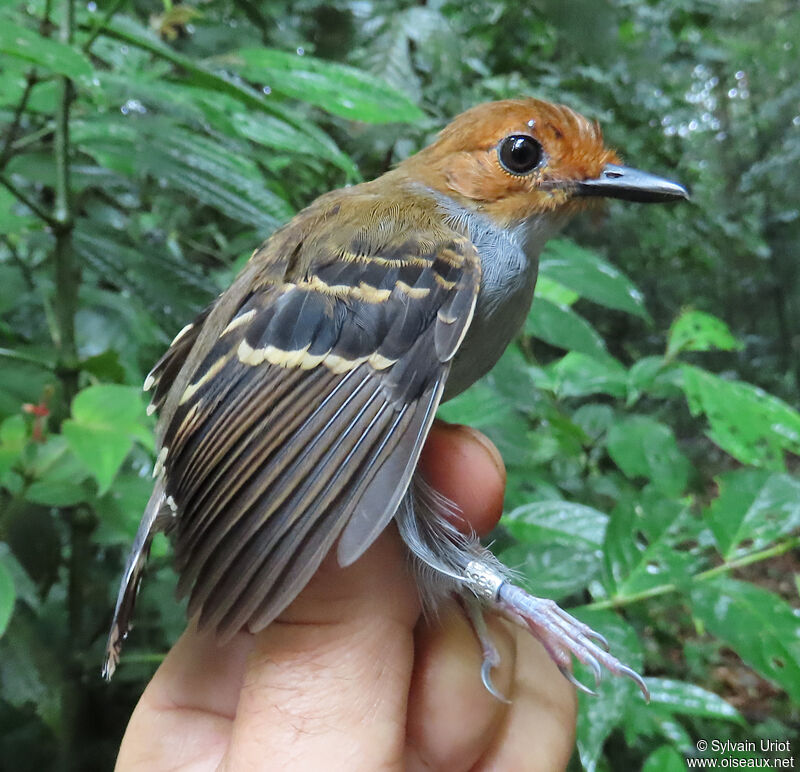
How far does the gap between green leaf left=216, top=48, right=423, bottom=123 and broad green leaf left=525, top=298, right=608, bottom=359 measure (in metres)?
0.48

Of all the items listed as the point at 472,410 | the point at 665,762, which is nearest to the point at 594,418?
the point at 472,410

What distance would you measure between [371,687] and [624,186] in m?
0.96

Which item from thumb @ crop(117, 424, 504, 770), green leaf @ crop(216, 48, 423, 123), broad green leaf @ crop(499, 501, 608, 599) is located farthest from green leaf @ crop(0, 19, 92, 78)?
broad green leaf @ crop(499, 501, 608, 599)

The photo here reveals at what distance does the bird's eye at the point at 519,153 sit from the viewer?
3.92 ft

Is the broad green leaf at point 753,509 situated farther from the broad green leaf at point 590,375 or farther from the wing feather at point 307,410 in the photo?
the wing feather at point 307,410

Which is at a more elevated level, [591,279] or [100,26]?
[100,26]

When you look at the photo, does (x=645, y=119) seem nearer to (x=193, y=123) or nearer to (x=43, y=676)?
(x=193, y=123)

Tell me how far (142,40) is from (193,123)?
0.62 ft

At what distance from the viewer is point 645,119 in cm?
294

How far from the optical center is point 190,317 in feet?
4.26

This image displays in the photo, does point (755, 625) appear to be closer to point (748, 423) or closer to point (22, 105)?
point (748, 423)

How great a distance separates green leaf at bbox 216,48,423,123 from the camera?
1203 millimetres

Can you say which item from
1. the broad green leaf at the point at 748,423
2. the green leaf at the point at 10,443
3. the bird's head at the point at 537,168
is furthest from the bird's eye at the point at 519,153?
the green leaf at the point at 10,443

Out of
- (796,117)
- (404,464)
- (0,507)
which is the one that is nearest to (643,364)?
(404,464)
